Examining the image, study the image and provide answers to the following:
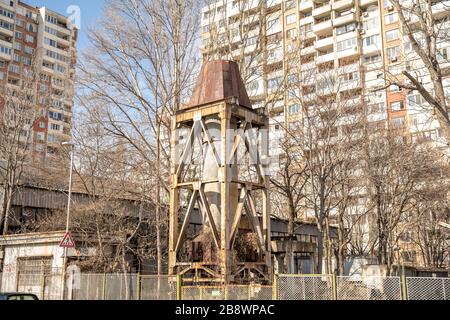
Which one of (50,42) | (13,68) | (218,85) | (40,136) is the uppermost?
(50,42)

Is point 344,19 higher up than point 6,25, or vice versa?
point 6,25

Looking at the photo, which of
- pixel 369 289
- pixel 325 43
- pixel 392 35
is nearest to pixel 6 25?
pixel 325 43

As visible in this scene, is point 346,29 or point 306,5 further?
point 306,5

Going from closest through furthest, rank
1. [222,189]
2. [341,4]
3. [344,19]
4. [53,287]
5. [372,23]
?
[222,189]
[53,287]
[372,23]
[344,19]
[341,4]

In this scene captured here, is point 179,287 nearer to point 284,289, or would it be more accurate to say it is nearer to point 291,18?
point 284,289

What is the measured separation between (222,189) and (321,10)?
60.7 m

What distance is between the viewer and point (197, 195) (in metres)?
18.2

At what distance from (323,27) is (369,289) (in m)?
61.2

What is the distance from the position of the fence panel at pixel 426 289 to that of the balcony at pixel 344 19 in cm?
5927

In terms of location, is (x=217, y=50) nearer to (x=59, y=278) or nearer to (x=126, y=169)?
(x=126, y=169)

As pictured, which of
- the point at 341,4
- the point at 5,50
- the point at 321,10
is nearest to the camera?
the point at 341,4

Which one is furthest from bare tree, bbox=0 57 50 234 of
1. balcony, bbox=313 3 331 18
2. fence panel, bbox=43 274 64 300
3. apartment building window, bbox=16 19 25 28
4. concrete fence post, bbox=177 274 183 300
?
apartment building window, bbox=16 19 25 28

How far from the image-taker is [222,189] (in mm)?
16672

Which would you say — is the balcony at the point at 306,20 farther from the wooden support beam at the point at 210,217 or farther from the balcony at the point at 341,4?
the wooden support beam at the point at 210,217
